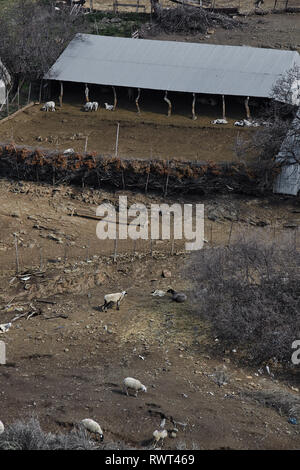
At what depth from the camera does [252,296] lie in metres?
18.2

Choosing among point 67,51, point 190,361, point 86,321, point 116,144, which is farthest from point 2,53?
point 190,361

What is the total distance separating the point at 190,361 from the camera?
17.0 metres

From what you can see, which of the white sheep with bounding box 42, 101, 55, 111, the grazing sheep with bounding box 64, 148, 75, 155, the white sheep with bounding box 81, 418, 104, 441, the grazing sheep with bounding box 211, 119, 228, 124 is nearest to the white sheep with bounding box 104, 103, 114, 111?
the white sheep with bounding box 42, 101, 55, 111

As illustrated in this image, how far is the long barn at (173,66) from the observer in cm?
3134

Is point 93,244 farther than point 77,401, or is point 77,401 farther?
point 93,244

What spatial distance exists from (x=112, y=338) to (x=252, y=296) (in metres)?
3.57

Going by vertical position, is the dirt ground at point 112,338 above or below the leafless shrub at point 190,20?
below

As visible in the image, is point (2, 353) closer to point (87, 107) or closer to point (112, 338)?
point (112, 338)

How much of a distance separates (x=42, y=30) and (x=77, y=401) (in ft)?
82.5

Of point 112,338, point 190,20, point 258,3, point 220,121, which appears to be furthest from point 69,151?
point 258,3

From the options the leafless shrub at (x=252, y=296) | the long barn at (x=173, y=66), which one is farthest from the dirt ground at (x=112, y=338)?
the long barn at (x=173, y=66)

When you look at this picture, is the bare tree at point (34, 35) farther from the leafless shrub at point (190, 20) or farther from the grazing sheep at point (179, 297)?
the grazing sheep at point (179, 297)

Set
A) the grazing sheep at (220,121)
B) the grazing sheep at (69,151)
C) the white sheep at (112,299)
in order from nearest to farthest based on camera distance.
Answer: the white sheep at (112,299)
the grazing sheep at (69,151)
the grazing sheep at (220,121)

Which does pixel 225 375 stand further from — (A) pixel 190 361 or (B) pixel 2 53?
(B) pixel 2 53
